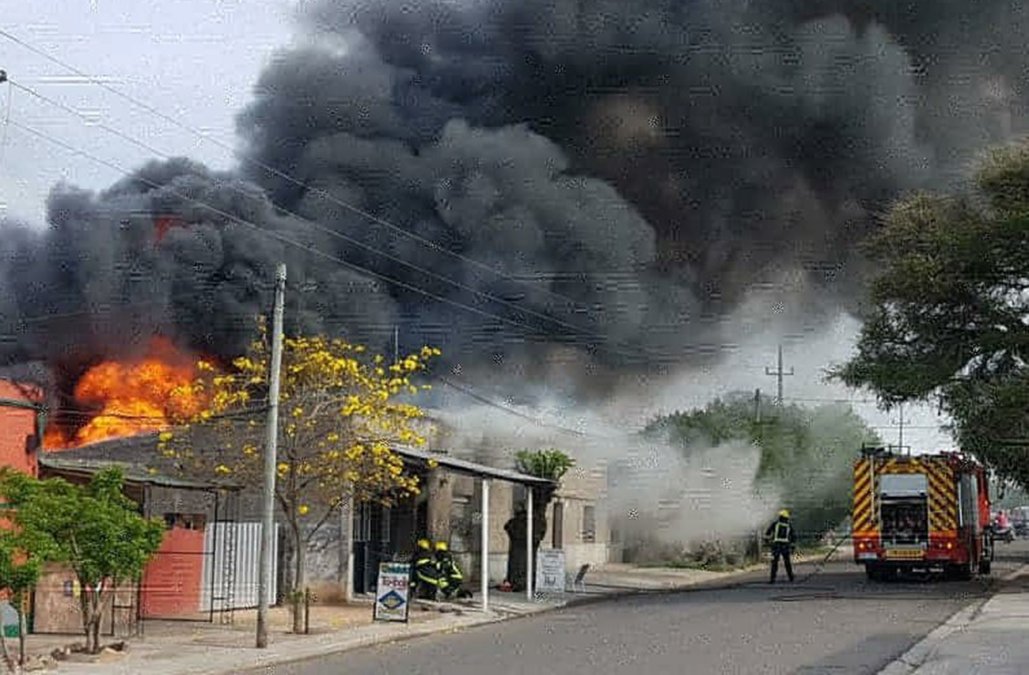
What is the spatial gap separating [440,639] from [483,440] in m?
13.6

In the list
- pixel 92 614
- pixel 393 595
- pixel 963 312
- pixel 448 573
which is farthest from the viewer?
pixel 963 312

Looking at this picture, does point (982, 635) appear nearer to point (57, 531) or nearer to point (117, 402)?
point (57, 531)

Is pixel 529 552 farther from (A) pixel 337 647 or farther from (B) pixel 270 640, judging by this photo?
(A) pixel 337 647

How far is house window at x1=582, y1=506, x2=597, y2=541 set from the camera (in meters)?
41.3

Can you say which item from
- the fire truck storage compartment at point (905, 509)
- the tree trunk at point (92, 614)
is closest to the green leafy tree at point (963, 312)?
the fire truck storage compartment at point (905, 509)

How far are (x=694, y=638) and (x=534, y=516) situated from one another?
39.7 ft

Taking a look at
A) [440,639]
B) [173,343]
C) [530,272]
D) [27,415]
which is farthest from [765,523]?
[27,415]

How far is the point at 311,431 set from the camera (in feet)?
72.8

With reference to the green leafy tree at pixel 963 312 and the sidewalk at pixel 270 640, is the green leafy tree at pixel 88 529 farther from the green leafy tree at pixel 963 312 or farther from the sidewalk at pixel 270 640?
the green leafy tree at pixel 963 312

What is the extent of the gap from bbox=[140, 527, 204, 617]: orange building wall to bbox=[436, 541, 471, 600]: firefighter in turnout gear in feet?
15.9

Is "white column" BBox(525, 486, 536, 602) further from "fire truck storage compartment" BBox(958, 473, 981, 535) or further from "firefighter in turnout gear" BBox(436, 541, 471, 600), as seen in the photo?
"fire truck storage compartment" BBox(958, 473, 981, 535)

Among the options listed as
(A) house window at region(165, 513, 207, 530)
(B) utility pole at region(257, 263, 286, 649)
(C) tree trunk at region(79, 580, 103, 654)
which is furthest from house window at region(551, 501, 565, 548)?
(C) tree trunk at region(79, 580, 103, 654)

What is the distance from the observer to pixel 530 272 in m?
31.5

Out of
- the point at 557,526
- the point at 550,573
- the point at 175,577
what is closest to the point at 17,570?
the point at 175,577
